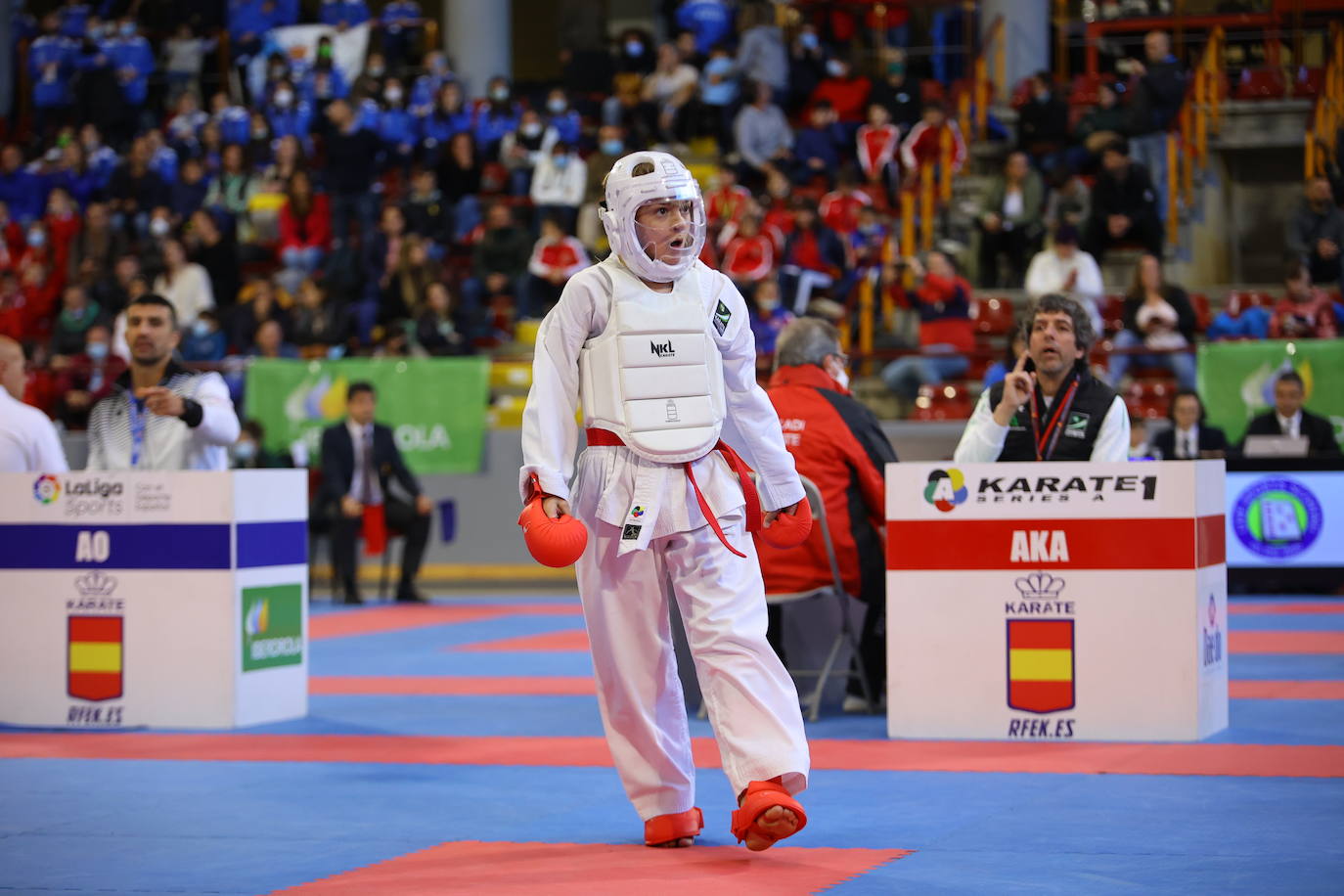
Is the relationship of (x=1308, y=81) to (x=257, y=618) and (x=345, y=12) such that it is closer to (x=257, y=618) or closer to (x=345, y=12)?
(x=345, y=12)

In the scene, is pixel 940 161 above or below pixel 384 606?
above

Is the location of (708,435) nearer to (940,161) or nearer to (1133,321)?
(1133,321)

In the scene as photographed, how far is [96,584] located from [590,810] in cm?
299

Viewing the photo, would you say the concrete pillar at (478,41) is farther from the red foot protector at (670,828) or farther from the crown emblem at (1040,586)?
the red foot protector at (670,828)

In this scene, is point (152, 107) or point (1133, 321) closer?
point (1133, 321)

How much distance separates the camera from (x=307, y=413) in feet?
49.9

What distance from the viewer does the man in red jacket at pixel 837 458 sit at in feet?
24.3

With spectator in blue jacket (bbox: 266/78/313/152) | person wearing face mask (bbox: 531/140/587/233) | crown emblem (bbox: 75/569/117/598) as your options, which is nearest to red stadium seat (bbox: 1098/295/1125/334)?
person wearing face mask (bbox: 531/140/587/233)

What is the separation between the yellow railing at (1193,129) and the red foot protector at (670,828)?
534 inches

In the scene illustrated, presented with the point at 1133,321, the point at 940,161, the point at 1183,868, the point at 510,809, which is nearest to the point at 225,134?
the point at 940,161

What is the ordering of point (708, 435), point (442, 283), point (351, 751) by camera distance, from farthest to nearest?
point (442, 283)
point (351, 751)
point (708, 435)

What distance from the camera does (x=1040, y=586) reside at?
669cm

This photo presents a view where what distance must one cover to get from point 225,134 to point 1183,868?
61.1 ft

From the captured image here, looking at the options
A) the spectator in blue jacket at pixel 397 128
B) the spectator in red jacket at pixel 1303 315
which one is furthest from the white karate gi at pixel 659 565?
the spectator in blue jacket at pixel 397 128
